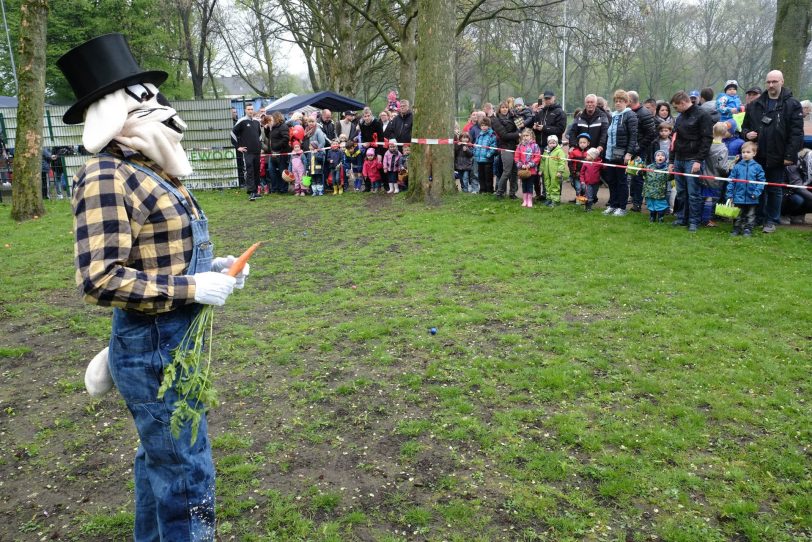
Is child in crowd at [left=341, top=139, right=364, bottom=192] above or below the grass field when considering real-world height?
above

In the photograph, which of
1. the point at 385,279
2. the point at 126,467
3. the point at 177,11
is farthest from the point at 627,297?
the point at 177,11

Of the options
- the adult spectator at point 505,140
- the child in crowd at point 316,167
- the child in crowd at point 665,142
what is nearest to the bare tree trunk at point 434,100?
the adult spectator at point 505,140

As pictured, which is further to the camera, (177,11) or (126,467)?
(177,11)

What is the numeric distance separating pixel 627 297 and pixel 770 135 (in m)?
4.50

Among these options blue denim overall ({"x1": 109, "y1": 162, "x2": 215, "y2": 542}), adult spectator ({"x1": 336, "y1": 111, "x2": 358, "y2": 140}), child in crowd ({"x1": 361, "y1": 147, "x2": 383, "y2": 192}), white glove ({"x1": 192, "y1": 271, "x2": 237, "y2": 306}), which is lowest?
blue denim overall ({"x1": 109, "y1": 162, "x2": 215, "y2": 542})

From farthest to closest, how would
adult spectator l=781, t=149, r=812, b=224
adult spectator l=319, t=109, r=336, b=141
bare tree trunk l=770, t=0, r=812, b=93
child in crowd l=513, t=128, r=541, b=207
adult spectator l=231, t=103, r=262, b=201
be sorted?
adult spectator l=319, t=109, r=336, b=141 → adult spectator l=231, t=103, r=262, b=201 → bare tree trunk l=770, t=0, r=812, b=93 → child in crowd l=513, t=128, r=541, b=207 → adult spectator l=781, t=149, r=812, b=224

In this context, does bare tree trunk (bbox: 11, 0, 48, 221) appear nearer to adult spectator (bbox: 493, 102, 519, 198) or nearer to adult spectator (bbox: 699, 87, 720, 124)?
adult spectator (bbox: 493, 102, 519, 198)

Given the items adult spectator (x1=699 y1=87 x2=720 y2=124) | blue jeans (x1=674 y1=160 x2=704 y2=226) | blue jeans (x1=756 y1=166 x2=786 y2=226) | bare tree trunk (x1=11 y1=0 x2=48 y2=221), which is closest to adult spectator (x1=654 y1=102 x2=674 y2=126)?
adult spectator (x1=699 y1=87 x2=720 y2=124)

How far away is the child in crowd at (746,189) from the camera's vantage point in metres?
9.59

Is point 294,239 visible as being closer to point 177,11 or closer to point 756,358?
point 756,358

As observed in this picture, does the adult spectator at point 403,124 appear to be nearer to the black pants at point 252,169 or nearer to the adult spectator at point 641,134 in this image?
the black pants at point 252,169

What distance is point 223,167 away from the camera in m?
18.3

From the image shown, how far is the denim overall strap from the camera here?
2.58 m

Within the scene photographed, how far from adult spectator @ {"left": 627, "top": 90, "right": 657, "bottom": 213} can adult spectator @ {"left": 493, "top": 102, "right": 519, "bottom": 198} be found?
2.69 meters
